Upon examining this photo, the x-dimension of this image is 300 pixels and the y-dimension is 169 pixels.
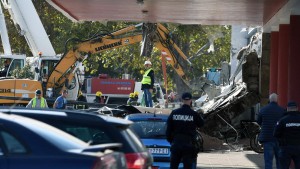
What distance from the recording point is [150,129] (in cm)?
1741

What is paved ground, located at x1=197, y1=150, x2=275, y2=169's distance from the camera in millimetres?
22922

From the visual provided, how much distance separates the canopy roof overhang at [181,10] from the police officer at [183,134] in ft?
21.0

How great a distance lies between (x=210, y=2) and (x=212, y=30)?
20.0m

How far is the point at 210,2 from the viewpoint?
22.9 metres

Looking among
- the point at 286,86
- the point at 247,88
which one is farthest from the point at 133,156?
the point at 247,88

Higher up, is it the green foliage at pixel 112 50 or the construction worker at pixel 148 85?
the green foliage at pixel 112 50

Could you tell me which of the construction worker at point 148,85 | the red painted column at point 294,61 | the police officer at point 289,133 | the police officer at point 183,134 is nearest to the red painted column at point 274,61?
the construction worker at point 148,85

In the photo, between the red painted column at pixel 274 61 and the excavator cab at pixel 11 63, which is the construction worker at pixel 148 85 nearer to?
the red painted column at pixel 274 61

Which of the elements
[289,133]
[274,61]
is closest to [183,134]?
[289,133]

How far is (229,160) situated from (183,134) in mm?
9118

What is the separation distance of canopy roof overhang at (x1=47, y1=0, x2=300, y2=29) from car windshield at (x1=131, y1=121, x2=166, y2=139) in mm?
5520

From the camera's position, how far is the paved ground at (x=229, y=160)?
75.2 ft

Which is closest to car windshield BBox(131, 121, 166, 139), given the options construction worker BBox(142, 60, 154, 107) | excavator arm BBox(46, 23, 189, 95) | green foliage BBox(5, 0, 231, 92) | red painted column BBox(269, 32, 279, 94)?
red painted column BBox(269, 32, 279, 94)

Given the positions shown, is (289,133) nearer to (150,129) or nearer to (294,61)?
(150,129)
